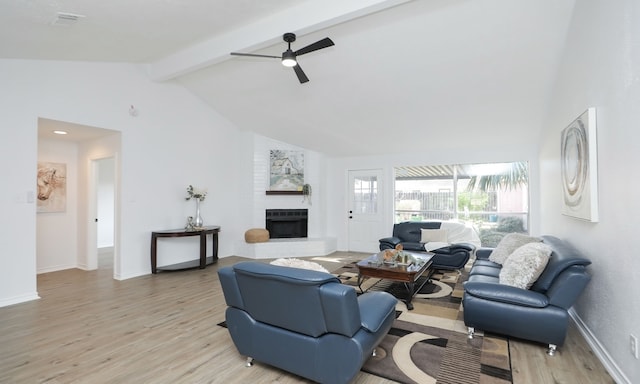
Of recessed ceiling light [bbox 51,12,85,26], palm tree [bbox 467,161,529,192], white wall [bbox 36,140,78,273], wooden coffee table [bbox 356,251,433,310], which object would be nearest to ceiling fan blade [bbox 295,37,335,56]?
recessed ceiling light [bbox 51,12,85,26]

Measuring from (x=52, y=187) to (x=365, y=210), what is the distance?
19.5 feet

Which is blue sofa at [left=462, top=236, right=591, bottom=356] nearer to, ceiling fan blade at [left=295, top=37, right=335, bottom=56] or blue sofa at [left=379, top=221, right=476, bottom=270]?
blue sofa at [left=379, top=221, right=476, bottom=270]

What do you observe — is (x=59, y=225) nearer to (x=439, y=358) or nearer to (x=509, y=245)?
(x=439, y=358)

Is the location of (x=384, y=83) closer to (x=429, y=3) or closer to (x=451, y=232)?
(x=429, y=3)

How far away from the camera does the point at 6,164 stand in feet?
12.2

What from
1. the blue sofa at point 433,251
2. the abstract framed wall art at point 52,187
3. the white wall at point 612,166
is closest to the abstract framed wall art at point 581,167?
the white wall at point 612,166

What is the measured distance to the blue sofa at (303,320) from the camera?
1.85m

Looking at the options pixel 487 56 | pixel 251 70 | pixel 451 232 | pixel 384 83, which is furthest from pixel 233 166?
pixel 487 56

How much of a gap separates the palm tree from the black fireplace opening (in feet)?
11.9

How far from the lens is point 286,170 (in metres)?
7.02

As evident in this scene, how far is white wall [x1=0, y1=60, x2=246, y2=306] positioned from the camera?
12.4ft

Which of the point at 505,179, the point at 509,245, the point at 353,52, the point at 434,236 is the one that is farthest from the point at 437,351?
the point at 505,179

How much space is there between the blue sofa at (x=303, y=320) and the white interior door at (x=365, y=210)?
4659 mm

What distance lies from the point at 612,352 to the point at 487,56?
3072 mm
